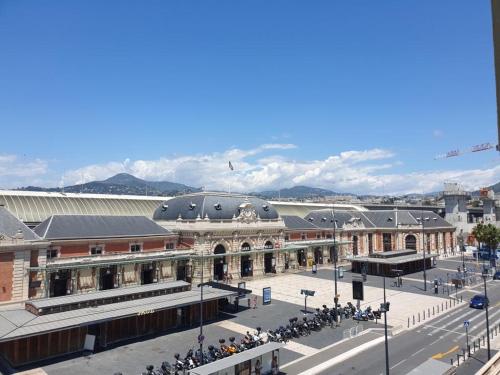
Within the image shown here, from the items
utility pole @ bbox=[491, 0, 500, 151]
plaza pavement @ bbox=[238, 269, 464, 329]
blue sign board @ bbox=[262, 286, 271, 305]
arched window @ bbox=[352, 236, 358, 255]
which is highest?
utility pole @ bbox=[491, 0, 500, 151]

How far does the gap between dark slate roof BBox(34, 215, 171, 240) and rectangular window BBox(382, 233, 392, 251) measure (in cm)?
6328

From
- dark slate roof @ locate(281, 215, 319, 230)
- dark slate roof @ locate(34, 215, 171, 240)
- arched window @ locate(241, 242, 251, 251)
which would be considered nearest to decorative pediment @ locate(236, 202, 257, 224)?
arched window @ locate(241, 242, 251, 251)

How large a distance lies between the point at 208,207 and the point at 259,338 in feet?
123

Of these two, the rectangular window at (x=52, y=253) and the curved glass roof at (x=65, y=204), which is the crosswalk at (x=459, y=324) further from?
the curved glass roof at (x=65, y=204)

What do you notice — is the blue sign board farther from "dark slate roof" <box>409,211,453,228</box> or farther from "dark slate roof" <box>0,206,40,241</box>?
"dark slate roof" <box>409,211,453,228</box>

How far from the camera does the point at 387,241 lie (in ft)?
340

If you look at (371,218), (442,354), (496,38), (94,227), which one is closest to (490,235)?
(371,218)

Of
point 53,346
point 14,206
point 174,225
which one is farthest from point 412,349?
point 14,206

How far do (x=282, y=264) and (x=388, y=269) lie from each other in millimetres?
20525

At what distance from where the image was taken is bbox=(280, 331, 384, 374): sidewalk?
3058 centimetres

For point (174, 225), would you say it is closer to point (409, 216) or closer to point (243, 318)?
point (243, 318)

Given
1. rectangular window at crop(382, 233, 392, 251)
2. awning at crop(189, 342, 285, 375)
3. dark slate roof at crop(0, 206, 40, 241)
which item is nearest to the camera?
awning at crop(189, 342, 285, 375)

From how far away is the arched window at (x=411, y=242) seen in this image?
103375 mm

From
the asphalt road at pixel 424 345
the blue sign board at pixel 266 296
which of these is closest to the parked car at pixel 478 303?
the asphalt road at pixel 424 345
